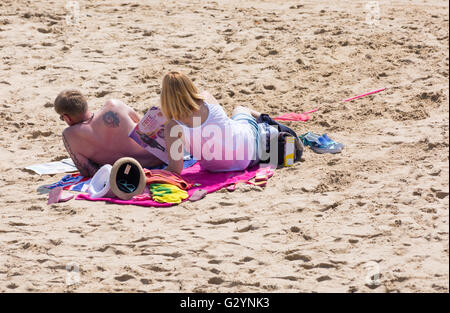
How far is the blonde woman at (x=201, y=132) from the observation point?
17.3ft

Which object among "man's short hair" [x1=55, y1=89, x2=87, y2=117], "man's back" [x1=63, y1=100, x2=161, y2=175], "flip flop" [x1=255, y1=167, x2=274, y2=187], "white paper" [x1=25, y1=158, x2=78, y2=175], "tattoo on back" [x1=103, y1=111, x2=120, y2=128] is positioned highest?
"man's short hair" [x1=55, y1=89, x2=87, y2=117]

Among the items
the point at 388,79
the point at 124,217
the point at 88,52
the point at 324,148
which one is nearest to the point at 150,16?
the point at 88,52

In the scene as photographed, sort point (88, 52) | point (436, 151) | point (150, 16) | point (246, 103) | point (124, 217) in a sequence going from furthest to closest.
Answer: point (150, 16), point (88, 52), point (246, 103), point (436, 151), point (124, 217)

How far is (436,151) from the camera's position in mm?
5488

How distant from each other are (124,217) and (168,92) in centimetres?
89

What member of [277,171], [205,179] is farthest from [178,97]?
Result: [277,171]

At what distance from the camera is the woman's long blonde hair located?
17.1 feet

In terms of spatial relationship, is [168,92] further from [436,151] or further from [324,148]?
[436,151]

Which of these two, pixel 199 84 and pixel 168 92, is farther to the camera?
pixel 199 84

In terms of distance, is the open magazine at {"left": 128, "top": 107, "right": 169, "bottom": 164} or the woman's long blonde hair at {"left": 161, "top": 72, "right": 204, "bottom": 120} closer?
the woman's long blonde hair at {"left": 161, "top": 72, "right": 204, "bottom": 120}

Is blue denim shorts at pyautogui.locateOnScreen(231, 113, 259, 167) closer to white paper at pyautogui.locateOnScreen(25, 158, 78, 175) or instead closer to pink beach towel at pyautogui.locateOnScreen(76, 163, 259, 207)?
pink beach towel at pyautogui.locateOnScreen(76, 163, 259, 207)

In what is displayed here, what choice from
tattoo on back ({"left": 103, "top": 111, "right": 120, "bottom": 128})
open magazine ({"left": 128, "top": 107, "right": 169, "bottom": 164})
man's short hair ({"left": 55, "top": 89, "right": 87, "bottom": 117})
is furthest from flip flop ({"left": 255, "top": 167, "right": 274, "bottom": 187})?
man's short hair ({"left": 55, "top": 89, "right": 87, "bottom": 117})

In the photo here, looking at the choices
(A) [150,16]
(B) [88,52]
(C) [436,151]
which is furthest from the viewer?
(A) [150,16]

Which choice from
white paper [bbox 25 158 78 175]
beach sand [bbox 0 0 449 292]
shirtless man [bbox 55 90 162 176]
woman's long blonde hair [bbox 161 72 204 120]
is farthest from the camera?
white paper [bbox 25 158 78 175]
